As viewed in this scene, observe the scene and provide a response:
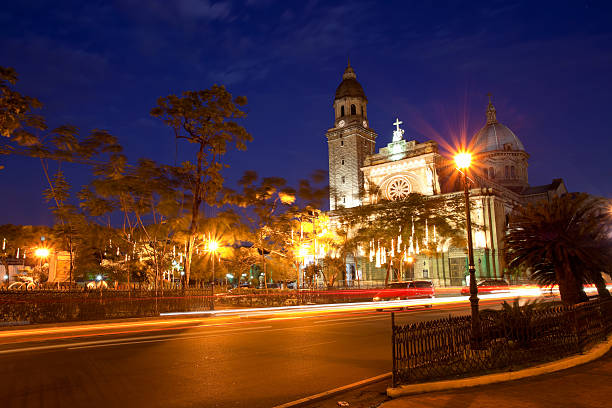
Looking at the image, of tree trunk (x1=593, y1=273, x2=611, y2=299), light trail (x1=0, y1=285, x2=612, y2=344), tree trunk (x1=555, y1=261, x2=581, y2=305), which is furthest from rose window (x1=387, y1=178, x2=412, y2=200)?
tree trunk (x1=555, y1=261, x2=581, y2=305)

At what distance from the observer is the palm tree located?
13422 millimetres

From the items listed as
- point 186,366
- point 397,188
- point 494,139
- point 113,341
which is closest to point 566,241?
point 186,366

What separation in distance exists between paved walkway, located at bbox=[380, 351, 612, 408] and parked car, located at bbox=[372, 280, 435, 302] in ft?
72.3

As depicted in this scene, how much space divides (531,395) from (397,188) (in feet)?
221

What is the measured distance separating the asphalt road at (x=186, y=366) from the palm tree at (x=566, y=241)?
553 centimetres

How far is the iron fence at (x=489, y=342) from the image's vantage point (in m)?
7.36

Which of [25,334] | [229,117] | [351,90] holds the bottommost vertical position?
[25,334]

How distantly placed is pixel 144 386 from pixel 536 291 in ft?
131

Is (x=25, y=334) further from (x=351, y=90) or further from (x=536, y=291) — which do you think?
(x=351, y=90)

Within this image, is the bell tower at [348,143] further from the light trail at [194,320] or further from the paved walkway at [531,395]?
the paved walkway at [531,395]

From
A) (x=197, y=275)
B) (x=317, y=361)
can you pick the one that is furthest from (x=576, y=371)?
(x=197, y=275)

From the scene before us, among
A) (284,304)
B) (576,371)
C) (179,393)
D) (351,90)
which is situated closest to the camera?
(179,393)

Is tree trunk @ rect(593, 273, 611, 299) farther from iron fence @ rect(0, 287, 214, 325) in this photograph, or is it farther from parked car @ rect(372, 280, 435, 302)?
iron fence @ rect(0, 287, 214, 325)

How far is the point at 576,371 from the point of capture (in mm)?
8391
